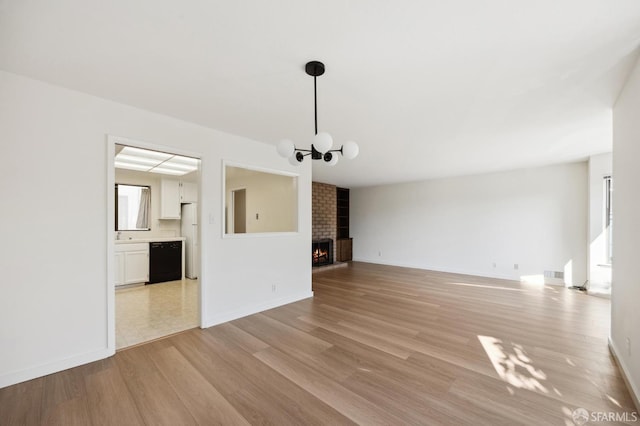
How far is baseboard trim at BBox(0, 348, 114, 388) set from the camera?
2019 millimetres

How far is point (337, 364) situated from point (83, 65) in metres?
3.12

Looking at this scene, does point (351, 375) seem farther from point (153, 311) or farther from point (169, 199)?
point (169, 199)

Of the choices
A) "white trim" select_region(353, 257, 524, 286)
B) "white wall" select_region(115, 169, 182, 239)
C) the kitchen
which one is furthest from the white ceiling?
"white trim" select_region(353, 257, 524, 286)

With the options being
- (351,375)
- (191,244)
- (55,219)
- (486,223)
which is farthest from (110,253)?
(486,223)

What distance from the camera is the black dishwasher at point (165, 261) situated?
17.1 ft

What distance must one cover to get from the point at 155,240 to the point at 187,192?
1.37 meters

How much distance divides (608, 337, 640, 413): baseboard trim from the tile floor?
12.9ft

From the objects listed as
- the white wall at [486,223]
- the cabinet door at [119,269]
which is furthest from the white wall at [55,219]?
the white wall at [486,223]

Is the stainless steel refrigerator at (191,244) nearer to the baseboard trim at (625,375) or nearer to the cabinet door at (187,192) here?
the cabinet door at (187,192)

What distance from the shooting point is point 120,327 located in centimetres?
310

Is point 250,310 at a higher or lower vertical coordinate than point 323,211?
lower

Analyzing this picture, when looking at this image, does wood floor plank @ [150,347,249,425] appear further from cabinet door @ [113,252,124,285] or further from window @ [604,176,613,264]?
window @ [604,176,613,264]

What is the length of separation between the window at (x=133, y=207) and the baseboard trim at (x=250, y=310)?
3695mm

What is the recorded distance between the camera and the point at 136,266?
A: 16.4 feet
